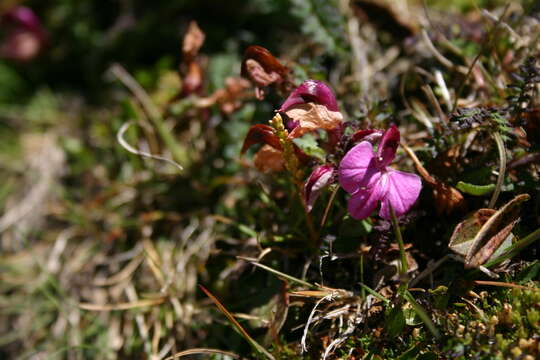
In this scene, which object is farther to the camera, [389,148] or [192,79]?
[192,79]

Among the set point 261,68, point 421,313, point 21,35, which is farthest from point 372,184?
point 21,35

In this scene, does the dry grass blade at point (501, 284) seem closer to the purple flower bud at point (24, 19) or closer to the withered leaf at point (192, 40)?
the withered leaf at point (192, 40)

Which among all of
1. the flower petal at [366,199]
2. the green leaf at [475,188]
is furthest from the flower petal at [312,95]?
the green leaf at [475,188]

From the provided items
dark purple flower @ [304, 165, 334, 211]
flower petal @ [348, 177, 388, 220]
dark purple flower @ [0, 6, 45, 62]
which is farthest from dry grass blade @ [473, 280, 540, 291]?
dark purple flower @ [0, 6, 45, 62]

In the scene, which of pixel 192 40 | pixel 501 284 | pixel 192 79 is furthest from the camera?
pixel 192 79

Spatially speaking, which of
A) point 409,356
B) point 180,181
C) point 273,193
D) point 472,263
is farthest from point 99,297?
point 472,263

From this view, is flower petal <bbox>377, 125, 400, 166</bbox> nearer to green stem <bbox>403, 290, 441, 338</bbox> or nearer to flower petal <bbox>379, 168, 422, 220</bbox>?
flower petal <bbox>379, 168, 422, 220</bbox>

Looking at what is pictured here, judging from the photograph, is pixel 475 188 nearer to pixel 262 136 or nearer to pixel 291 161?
pixel 291 161
